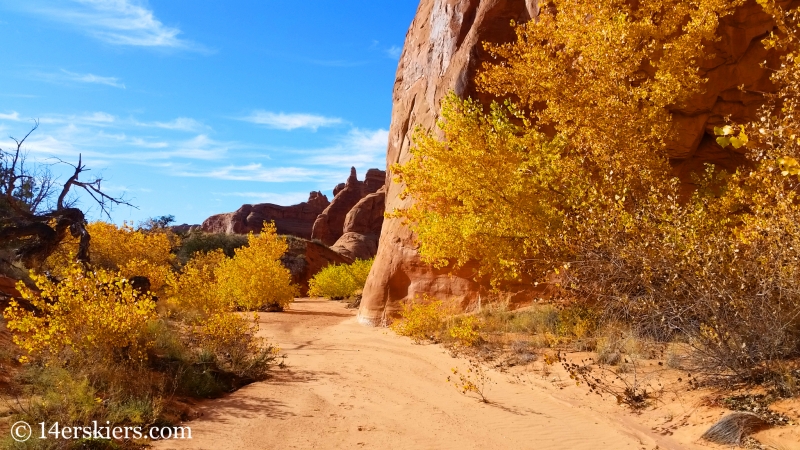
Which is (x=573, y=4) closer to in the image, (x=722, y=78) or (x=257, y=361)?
(x=722, y=78)

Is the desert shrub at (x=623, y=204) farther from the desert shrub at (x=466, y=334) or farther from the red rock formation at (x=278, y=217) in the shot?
the red rock formation at (x=278, y=217)

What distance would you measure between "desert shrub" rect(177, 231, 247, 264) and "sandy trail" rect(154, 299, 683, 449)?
3293 cm

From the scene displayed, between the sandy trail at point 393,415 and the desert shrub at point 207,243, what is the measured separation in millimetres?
32930

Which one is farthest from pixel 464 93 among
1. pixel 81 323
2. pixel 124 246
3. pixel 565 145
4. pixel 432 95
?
pixel 124 246

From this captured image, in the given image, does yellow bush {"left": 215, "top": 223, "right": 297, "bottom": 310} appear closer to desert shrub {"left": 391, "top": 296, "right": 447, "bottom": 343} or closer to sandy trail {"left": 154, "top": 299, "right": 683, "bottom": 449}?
desert shrub {"left": 391, "top": 296, "right": 447, "bottom": 343}

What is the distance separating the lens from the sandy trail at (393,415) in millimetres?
5711

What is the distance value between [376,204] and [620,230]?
51.4 metres

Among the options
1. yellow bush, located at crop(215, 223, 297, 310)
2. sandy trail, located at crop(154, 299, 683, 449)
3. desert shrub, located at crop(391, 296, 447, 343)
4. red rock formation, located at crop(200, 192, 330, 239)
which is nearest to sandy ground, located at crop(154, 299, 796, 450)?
sandy trail, located at crop(154, 299, 683, 449)

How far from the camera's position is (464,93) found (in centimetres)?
1508

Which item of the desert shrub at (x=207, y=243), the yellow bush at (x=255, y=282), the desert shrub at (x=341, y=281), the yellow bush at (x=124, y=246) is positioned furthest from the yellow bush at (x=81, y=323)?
the desert shrub at (x=207, y=243)

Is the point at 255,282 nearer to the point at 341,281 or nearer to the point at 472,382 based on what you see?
the point at 341,281

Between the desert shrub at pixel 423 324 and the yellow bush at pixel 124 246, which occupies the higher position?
the yellow bush at pixel 124 246

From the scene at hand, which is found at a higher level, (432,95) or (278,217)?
(432,95)

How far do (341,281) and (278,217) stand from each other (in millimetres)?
48927
